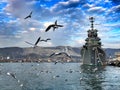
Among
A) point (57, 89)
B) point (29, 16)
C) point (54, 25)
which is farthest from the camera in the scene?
point (57, 89)

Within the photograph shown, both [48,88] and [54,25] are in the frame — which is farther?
[48,88]

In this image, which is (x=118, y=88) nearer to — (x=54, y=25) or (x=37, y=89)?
(x=37, y=89)

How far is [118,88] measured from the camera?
7475 centimetres

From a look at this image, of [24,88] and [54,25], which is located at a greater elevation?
[54,25]

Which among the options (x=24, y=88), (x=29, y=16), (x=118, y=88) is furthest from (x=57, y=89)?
(x=29, y=16)

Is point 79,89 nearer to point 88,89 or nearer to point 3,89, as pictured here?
point 88,89

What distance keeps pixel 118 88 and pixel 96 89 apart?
212 inches

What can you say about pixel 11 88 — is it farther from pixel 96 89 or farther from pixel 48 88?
pixel 96 89

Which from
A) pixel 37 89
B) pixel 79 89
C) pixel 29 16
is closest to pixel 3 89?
pixel 37 89

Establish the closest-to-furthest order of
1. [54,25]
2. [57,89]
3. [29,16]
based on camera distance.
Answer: [54,25], [29,16], [57,89]

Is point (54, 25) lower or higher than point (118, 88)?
higher

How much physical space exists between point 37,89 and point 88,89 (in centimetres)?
1137

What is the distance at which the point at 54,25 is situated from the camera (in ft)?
107

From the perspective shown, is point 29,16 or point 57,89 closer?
point 29,16
